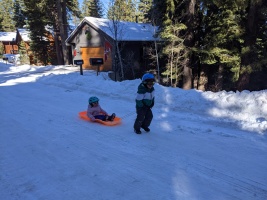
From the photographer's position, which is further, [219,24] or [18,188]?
[219,24]

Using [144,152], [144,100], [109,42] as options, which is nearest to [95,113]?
[144,100]

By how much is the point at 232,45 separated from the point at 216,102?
8549mm

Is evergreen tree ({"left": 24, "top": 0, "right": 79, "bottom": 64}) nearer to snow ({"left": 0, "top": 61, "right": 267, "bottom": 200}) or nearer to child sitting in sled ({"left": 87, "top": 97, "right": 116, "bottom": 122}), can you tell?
snow ({"left": 0, "top": 61, "right": 267, "bottom": 200})

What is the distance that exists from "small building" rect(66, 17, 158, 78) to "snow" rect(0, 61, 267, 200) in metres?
13.2

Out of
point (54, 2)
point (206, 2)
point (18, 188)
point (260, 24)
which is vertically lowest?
point (18, 188)

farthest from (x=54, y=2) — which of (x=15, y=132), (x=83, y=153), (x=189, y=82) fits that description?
(x=83, y=153)

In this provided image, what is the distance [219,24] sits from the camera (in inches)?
552

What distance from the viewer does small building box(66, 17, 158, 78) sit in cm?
2043

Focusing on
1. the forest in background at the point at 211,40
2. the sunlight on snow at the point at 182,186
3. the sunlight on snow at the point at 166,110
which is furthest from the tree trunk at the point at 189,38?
the sunlight on snow at the point at 182,186

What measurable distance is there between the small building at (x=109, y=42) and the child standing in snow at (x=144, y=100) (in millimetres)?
14417

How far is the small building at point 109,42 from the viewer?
67.0 feet

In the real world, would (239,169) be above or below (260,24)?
below

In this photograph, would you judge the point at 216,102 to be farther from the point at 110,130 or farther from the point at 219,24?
the point at 219,24

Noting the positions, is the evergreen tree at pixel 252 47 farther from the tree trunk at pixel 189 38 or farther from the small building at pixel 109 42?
the small building at pixel 109 42
